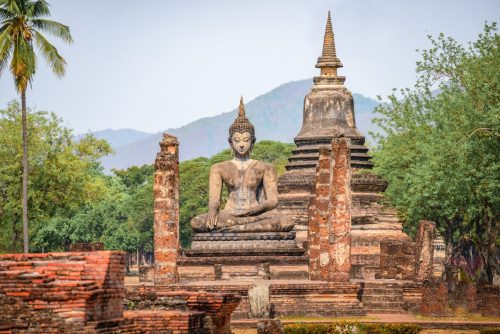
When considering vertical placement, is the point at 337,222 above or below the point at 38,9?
below

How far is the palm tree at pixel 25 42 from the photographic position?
140ft

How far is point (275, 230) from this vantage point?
3741cm

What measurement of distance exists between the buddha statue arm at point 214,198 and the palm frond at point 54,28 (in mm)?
8032

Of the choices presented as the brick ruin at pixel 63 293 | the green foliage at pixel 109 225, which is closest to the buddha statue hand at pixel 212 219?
the brick ruin at pixel 63 293

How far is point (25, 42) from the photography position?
142ft

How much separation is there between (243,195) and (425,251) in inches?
186

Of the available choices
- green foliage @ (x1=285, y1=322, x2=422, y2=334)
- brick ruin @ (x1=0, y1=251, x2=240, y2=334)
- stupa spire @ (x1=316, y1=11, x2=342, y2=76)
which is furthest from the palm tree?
brick ruin @ (x1=0, y1=251, x2=240, y2=334)

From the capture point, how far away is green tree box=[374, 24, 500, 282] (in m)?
37.4

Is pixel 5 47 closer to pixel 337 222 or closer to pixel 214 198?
pixel 214 198

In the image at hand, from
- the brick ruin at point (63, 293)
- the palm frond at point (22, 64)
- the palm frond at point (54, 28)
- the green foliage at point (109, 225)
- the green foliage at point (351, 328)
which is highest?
the palm frond at point (54, 28)

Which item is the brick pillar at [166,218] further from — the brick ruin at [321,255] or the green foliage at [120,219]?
the green foliage at [120,219]

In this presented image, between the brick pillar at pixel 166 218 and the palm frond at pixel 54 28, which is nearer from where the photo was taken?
the brick pillar at pixel 166 218

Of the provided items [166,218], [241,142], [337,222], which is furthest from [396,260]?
[166,218]

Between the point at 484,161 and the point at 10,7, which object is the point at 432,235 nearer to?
the point at 484,161
